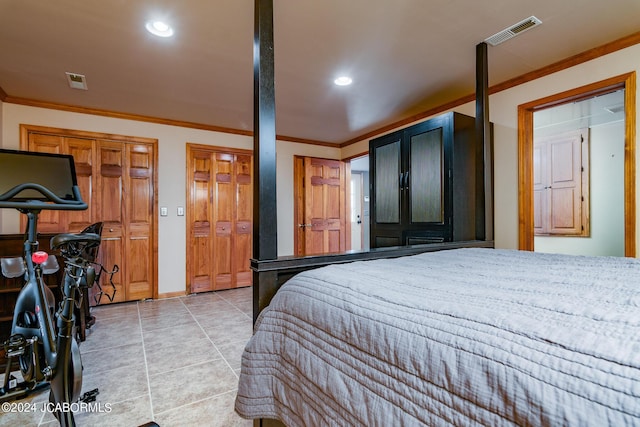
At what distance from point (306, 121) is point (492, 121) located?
7.38ft

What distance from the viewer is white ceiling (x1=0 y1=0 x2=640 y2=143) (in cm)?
190

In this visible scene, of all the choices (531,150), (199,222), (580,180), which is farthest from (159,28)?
(580,180)

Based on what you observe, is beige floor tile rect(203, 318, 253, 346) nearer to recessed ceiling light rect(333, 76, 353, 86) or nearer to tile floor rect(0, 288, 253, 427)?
tile floor rect(0, 288, 253, 427)

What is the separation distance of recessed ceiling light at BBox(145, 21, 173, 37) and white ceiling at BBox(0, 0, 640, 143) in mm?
49

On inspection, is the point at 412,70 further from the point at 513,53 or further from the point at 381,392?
the point at 381,392

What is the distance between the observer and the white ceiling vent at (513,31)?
6.66 ft

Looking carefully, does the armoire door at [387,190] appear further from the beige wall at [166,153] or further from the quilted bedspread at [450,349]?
the quilted bedspread at [450,349]

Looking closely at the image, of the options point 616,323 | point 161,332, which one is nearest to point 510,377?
point 616,323

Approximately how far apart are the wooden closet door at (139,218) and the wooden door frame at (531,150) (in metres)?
4.27

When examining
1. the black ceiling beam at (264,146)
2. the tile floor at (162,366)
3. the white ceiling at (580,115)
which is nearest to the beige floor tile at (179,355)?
the tile floor at (162,366)

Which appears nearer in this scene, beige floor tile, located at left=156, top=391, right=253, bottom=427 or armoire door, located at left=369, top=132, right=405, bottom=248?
beige floor tile, located at left=156, top=391, right=253, bottom=427

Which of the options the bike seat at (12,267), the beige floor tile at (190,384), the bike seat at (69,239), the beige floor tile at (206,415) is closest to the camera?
the bike seat at (69,239)

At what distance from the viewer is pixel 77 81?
2.84m

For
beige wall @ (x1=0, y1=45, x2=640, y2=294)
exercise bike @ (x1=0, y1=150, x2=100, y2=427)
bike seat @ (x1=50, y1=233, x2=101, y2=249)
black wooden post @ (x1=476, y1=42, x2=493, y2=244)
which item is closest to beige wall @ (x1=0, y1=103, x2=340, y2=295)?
beige wall @ (x1=0, y1=45, x2=640, y2=294)
